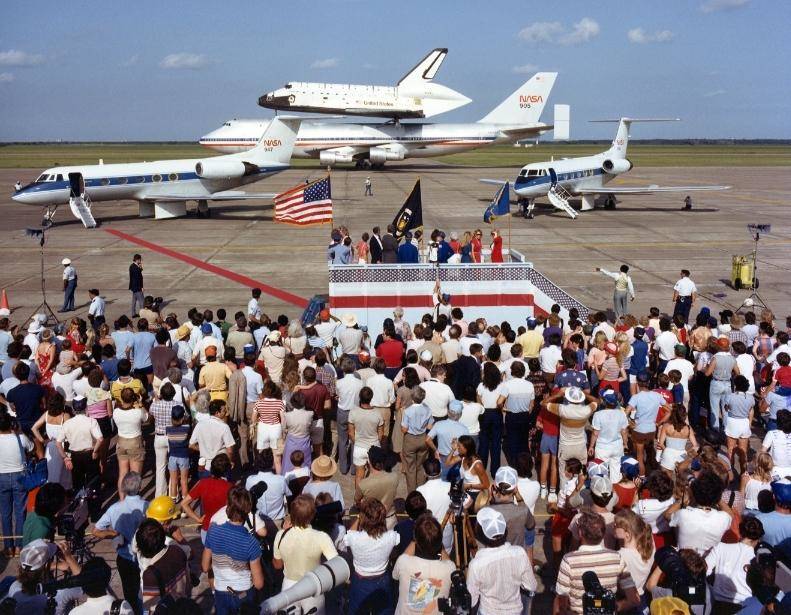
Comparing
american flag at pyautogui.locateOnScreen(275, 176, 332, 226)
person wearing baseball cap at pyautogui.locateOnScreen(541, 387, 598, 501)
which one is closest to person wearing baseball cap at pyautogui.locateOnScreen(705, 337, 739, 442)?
person wearing baseball cap at pyautogui.locateOnScreen(541, 387, 598, 501)

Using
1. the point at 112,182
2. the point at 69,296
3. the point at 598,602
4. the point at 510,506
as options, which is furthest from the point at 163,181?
the point at 598,602

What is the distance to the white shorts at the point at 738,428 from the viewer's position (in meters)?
8.69

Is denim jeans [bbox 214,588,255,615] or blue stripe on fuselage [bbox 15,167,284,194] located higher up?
blue stripe on fuselage [bbox 15,167,284,194]

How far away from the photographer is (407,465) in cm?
809

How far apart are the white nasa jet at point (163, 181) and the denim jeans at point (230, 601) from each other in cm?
2786

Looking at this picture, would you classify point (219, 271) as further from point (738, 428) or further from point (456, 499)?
point (456, 499)

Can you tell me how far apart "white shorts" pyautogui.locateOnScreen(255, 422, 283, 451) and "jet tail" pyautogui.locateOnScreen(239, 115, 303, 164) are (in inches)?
1115

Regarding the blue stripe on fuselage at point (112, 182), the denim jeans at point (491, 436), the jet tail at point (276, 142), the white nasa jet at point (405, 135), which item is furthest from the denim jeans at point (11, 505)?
the white nasa jet at point (405, 135)

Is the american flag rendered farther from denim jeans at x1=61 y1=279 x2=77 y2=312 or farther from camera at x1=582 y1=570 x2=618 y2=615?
camera at x1=582 y1=570 x2=618 y2=615

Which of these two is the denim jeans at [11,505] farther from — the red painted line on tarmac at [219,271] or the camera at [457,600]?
the red painted line on tarmac at [219,271]

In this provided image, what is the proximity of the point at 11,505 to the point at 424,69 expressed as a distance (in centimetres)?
6978

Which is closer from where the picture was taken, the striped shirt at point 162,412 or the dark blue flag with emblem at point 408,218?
the striped shirt at point 162,412

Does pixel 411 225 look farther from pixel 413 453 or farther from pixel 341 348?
pixel 413 453

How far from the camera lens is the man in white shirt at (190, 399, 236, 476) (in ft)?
24.7
